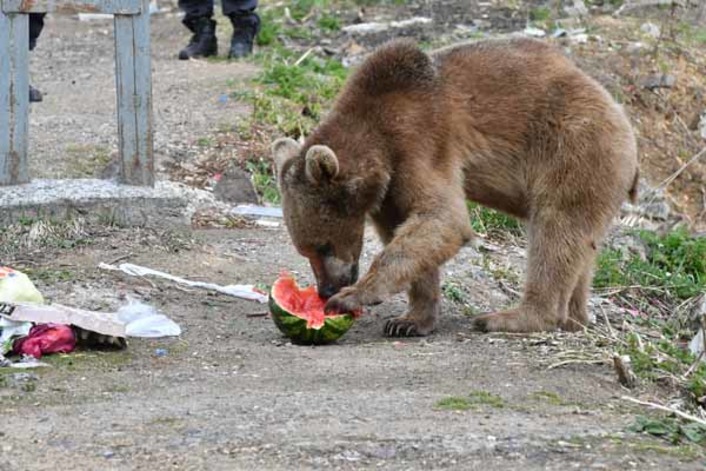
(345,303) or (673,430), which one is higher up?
(673,430)

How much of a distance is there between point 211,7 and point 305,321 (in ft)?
26.3

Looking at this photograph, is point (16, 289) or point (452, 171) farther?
point (452, 171)

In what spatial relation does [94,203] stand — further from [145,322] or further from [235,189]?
[235,189]

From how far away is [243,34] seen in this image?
13.9m

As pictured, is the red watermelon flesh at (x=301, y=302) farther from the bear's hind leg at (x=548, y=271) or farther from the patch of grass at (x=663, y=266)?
the patch of grass at (x=663, y=266)

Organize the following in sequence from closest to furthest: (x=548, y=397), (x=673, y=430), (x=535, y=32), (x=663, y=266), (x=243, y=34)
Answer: (x=673, y=430)
(x=548, y=397)
(x=663, y=266)
(x=243, y=34)
(x=535, y=32)

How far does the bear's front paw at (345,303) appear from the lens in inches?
258

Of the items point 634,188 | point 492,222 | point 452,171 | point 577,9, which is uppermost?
point 452,171

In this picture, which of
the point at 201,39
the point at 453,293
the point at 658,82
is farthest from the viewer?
the point at 201,39

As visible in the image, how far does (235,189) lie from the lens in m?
10.3

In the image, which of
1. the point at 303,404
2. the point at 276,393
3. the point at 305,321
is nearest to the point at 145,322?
the point at 305,321

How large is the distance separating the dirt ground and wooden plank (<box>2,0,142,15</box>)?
131cm

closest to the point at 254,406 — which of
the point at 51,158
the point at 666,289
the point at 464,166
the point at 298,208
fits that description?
the point at 298,208

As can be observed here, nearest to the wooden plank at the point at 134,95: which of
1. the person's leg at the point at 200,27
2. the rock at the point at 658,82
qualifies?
the person's leg at the point at 200,27
